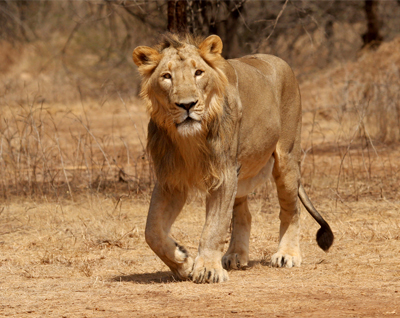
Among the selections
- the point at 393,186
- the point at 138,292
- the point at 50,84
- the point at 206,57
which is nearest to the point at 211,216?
the point at 138,292

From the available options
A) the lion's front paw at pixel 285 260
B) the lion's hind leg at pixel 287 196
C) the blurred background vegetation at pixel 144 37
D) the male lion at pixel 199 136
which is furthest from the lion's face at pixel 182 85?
the blurred background vegetation at pixel 144 37

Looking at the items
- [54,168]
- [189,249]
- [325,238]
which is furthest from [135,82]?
[325,238]

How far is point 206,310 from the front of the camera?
10.1 ft

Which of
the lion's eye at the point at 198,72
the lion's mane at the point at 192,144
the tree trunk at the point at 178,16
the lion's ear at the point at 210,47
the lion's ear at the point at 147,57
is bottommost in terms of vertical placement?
the lion's mane at the point at 192,144

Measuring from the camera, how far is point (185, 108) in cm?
352

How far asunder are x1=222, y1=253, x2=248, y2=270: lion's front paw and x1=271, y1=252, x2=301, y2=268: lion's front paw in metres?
0.20

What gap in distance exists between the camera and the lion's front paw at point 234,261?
4461mm

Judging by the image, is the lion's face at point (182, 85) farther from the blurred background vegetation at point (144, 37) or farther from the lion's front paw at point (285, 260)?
the blurred background vegetation at point (144, 37)

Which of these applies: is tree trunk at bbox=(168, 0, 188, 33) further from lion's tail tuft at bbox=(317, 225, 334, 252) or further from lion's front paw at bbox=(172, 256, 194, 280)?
lion's front paw at bbox=(172, 256, 194, 280)

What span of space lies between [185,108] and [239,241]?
1.41 meters

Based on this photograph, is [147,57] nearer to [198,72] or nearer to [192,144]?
[198,72]

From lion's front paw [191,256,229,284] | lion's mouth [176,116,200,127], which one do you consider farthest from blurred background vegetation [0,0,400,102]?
lion's front paw [191,256,229,284]

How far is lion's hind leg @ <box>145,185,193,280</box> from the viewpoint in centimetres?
377

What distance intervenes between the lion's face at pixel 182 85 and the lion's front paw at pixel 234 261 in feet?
3.92
